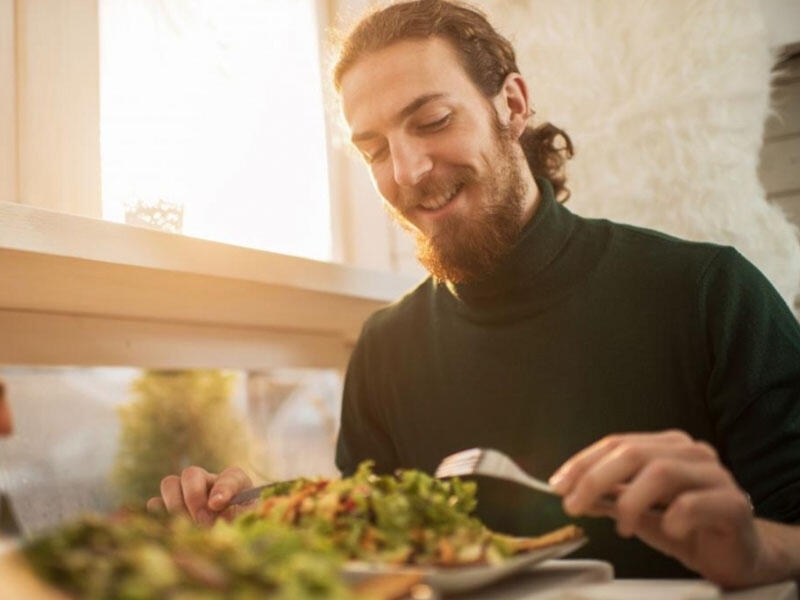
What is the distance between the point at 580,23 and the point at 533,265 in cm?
77

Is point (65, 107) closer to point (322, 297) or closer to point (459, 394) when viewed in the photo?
point (322, 297)

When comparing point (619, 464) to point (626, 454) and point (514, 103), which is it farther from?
point (514, 103)

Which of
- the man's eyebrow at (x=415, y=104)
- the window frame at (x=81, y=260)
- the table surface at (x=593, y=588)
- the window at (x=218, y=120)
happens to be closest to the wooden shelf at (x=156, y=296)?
the window frame at (x=81, y=260)

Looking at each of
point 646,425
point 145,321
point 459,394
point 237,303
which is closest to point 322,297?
point 237,303

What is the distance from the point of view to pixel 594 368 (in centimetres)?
127

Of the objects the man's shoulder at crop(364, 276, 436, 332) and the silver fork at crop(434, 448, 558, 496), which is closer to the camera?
the silver fork at crop(434, 448, 558, 496)

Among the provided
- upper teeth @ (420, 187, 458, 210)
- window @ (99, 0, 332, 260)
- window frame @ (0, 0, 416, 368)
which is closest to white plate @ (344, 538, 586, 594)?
window frame @ (0, 0, 416, 368)

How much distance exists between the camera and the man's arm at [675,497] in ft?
2.42

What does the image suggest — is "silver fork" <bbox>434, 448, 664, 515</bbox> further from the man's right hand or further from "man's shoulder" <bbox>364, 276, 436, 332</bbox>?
"man's shoulder" <bbox>364, 276, 436, 332</bbox>

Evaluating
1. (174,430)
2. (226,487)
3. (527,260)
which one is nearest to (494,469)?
(226,487)

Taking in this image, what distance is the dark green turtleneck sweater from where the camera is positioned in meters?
1.14

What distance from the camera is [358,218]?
231 cm

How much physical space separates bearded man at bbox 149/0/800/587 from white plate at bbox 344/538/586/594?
343mm

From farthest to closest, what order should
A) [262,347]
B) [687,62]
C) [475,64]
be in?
[262,347], [687,62], [475,64]
